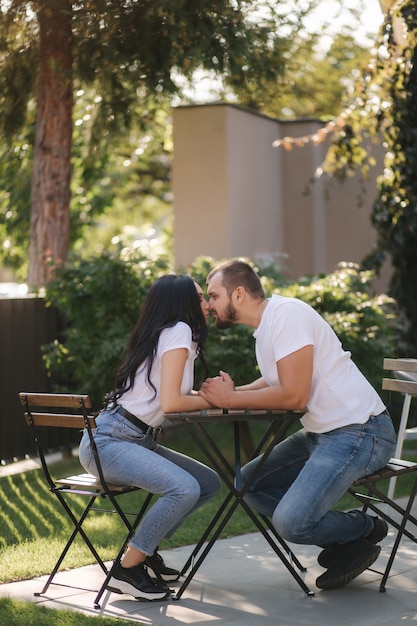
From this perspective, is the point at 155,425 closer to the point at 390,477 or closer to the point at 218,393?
the point at 218,393

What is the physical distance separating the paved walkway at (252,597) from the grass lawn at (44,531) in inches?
8.3

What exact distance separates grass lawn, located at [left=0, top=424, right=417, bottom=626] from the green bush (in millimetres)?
1009

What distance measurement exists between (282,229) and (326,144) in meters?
1.30

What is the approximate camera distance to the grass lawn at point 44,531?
5316 millimetres

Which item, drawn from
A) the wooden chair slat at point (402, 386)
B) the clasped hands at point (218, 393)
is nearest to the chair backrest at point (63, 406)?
the clasped hands at point (218, 393)

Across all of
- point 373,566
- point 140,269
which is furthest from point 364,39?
point 373,566

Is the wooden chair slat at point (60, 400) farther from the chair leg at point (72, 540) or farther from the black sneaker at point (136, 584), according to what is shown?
the black sneaker at point (136, 584)

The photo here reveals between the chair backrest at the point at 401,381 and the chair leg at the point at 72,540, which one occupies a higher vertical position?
the chair backrest at the point at 401,381

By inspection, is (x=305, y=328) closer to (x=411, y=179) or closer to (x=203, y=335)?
(x=203, y=335)

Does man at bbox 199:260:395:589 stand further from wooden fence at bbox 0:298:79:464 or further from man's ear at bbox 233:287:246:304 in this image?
wooden fence at bbox 0:298:79:464

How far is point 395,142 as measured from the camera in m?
10.2

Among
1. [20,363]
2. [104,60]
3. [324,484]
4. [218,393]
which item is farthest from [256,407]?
[104,60]

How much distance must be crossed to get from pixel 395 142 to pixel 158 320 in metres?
5.93

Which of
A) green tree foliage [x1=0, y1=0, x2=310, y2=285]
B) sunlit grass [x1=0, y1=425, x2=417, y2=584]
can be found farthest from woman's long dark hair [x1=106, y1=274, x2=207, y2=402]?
green tree foliage [x1=0, y1=0, x2=310, y2=285]
